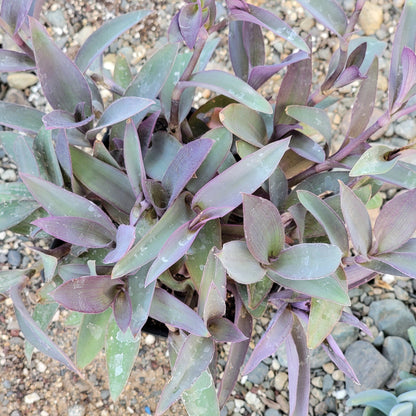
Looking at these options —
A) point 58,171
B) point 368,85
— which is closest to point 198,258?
point 58,171

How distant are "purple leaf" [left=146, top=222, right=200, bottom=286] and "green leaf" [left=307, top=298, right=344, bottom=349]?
212 mm

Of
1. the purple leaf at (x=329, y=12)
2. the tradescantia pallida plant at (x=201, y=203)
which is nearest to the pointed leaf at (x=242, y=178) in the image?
the tradescantia pallida plant at (x=201, y=203)

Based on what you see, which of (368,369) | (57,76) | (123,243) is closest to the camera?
(123,243)

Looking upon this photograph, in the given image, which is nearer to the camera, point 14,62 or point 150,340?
point 14,62

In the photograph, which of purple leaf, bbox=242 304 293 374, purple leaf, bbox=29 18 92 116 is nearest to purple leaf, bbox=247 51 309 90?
purple leaf, bbox=29 18 92 116

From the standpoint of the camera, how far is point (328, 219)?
725 millimetres

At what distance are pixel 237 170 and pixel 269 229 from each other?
3.5 inches

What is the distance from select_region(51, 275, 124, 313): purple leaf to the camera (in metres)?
0.67

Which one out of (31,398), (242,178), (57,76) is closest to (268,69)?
(242,178)

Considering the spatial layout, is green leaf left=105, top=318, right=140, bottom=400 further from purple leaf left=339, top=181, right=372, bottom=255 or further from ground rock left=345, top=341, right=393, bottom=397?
ground rock left=345, top=341, right=393, bottom=397

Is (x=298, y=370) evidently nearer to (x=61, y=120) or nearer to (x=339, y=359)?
(x=339, y=359)

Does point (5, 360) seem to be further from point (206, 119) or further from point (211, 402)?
point (206, 119)

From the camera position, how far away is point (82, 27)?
1.45 meters

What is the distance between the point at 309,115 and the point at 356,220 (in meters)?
0.20
